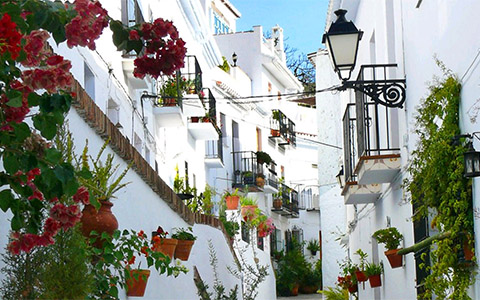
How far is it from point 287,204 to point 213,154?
42.0 feet

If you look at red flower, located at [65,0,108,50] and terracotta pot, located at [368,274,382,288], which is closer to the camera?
red flower, located at [65,0,108,50]

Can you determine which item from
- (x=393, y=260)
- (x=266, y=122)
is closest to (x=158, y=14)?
(x=393, y=260)

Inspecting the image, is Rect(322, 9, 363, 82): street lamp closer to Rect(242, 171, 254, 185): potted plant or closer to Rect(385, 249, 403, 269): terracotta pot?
Rect(385, 249, 403, 269): terracotta pot

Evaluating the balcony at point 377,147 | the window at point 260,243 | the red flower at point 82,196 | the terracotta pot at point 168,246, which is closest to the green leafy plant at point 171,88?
the balcony at point 377,147

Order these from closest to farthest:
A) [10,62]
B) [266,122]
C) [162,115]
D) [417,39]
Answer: [10,62] < [417,39] < [162,115] < [266,122]

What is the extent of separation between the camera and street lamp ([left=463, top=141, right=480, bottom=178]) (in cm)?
667

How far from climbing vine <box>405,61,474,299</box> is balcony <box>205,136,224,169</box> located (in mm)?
18316

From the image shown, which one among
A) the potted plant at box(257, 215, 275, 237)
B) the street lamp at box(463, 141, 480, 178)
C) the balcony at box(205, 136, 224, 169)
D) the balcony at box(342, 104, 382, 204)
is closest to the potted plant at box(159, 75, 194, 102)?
the balcony at box(342, 104, 382, 204)

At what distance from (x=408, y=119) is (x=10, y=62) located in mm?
6950

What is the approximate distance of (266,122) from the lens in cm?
3809

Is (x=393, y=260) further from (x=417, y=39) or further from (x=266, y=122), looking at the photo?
(x=266, y=122)

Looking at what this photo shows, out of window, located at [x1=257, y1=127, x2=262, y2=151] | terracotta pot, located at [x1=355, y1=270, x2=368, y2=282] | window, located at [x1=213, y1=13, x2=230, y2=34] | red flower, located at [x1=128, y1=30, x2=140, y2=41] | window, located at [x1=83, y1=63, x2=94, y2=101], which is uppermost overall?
window, located at [x1=213, y1=13, x2=230, y2=34]

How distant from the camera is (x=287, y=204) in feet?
130

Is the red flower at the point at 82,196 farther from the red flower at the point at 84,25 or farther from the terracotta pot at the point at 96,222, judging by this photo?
the terracotta pot at the point at 96,222
